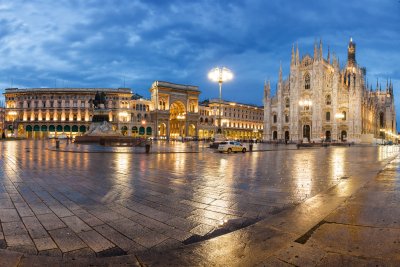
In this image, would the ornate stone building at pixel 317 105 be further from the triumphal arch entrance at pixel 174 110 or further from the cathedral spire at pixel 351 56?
the triumphal arch entrance at pixel 174 110

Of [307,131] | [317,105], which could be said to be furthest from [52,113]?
[317,105]

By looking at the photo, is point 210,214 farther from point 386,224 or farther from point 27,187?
point 27,187

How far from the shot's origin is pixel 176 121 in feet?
282

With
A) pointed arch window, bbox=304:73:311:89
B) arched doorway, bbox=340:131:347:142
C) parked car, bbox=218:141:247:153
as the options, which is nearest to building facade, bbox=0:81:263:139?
pointed arch window, bbox=304:73:311:89

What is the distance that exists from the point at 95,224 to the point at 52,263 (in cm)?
130

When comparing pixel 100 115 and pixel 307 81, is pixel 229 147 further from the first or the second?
pixel 307 81

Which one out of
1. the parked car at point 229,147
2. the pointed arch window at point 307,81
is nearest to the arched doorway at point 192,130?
the pointed arch window at point 307,81

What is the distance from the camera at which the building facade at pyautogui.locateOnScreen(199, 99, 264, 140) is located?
302ft

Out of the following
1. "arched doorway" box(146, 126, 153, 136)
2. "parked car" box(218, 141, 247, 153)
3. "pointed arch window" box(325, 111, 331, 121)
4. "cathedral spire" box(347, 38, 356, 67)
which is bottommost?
"parked car" box(218, 141, 247, 153)

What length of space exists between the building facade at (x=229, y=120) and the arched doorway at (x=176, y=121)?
7701mm

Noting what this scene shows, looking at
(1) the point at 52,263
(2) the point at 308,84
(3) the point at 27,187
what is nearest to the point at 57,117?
(2) the point at 308,84

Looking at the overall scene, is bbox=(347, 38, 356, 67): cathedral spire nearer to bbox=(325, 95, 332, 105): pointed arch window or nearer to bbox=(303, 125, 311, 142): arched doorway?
bbox=(325, 95, 332, 105): pointed arch window

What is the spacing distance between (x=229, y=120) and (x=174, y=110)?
21.1m

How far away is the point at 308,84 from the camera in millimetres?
67125
